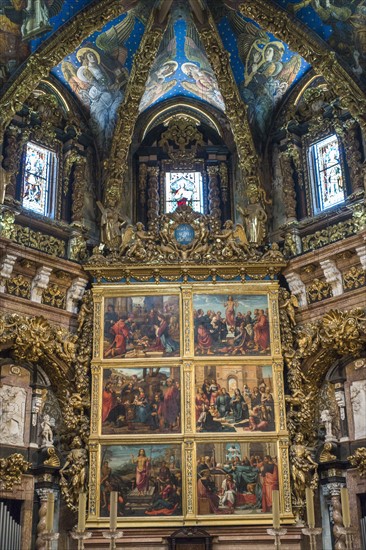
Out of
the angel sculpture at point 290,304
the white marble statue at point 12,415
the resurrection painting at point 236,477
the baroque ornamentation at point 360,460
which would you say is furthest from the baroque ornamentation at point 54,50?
the baroque ornamentation at point 360,460

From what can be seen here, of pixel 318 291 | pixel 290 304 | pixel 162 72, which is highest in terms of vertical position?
pixel 162 72

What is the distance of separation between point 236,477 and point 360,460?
264 centimetres

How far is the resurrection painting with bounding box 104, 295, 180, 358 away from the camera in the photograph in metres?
17.6

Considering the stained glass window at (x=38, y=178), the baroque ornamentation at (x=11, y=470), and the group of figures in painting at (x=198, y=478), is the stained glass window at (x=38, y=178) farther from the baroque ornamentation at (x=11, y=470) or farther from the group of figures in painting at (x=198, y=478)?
the group of figures in painting at (x=198, y=478)

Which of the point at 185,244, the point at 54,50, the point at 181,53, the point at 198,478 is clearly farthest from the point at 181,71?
the point at 198,478

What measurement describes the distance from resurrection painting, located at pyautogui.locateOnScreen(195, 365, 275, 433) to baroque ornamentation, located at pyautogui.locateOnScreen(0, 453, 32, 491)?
12.6 feet

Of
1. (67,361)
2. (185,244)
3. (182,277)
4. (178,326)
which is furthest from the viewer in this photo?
(185,244)

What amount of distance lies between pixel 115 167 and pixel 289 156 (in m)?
4.43

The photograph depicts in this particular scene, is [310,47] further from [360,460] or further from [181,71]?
[360,460]

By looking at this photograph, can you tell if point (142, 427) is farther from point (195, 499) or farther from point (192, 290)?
point (192, 290)

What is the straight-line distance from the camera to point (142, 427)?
16.9m

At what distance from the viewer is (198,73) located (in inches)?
794

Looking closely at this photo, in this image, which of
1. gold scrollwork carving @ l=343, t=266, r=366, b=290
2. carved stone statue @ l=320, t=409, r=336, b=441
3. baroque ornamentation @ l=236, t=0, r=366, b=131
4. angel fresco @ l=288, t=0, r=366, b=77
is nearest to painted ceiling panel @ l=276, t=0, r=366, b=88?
angel fresco @ l=288, t=0, r=366, b=77

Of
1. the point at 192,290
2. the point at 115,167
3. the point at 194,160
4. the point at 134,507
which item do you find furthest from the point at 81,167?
the point at 134,507
